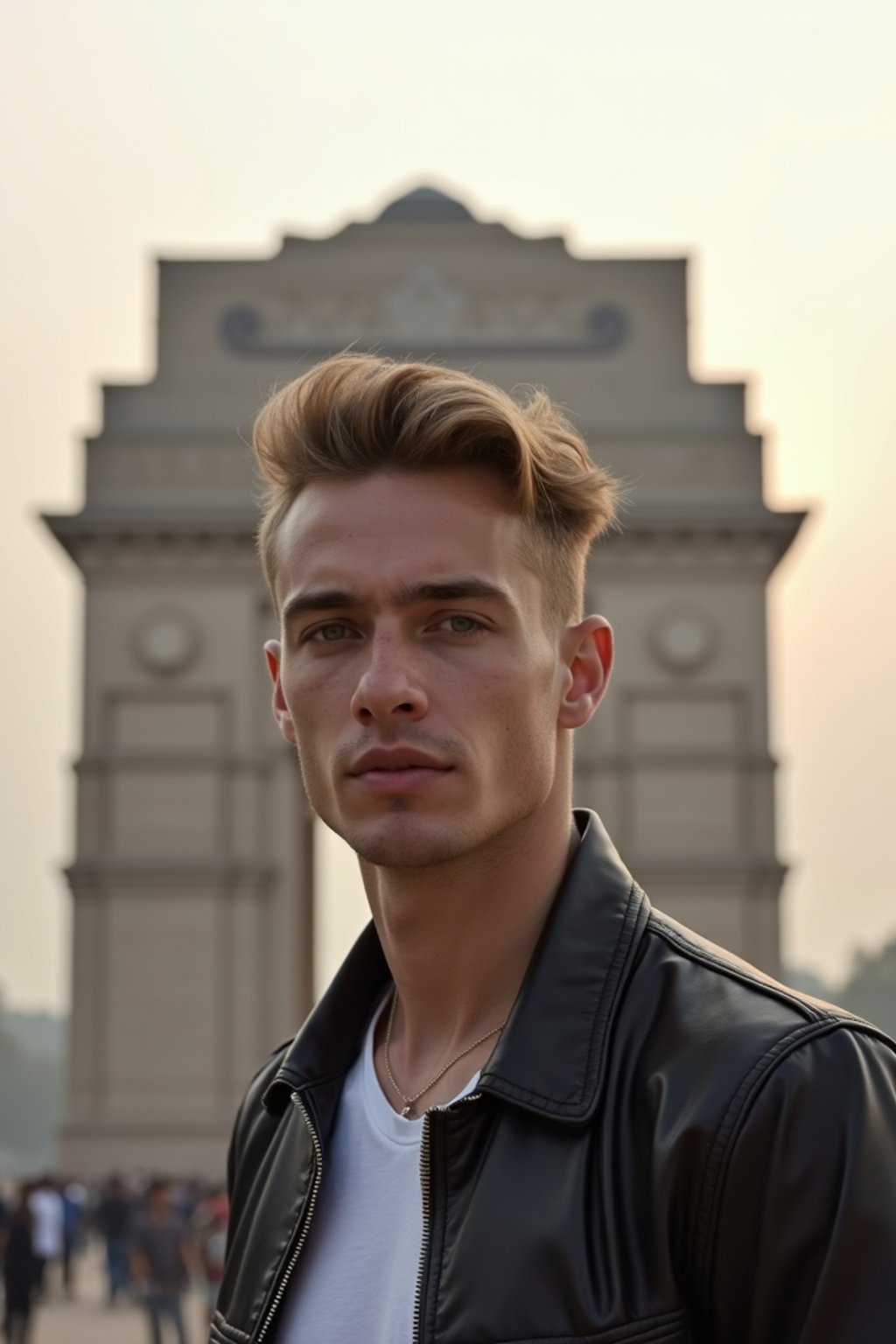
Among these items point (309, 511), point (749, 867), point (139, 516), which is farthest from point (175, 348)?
point (309, 511)

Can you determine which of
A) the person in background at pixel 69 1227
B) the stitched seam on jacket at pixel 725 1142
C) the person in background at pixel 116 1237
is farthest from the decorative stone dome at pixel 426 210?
the stitched seam on jacket at pixel 725 1142

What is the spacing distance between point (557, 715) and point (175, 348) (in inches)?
1220

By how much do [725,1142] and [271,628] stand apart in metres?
30.8

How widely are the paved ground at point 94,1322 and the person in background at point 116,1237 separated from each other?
26 cm

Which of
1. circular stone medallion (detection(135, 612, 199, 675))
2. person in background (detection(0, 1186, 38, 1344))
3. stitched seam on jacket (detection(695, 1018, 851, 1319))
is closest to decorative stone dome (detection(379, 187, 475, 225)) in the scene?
circular stone medallion (detection(135, 612, 199, 675))

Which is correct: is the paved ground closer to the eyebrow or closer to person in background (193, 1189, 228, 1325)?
person in background (193, 1189, 228, 1325)

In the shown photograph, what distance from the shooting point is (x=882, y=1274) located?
2045 millimetres

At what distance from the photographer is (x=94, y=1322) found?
2038 cm

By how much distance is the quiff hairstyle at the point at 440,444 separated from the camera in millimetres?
2451

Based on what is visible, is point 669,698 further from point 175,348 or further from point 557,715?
point 557,715

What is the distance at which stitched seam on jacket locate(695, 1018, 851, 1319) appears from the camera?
2.13 meters

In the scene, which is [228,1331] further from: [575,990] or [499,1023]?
[575,990]

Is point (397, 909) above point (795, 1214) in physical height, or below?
above

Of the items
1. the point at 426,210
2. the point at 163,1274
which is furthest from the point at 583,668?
the point at 426,210
